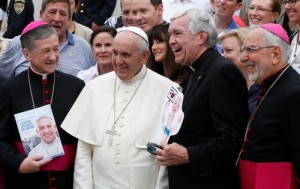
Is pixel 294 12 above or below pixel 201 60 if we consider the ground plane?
above

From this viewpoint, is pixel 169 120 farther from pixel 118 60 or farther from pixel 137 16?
pixel 137 16

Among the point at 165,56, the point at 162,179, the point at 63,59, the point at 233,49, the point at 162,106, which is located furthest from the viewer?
the point at 63,59

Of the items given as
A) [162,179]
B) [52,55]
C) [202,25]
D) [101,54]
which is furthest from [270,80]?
[101,54]

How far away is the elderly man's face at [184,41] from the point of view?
480 centimetres

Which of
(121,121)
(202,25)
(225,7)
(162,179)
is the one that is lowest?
(162,179)

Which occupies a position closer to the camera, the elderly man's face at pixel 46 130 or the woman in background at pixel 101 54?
the elderly man's face at pixel 46 130

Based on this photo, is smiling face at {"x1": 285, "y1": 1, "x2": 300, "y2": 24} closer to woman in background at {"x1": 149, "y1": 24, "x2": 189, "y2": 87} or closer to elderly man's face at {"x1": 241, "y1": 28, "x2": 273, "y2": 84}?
woman in background at {"x1": 149, "y1": 24, "x2": 189, "y2": 87}

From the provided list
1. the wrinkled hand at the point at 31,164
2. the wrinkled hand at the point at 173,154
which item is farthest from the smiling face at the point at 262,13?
the wrinkled hand at the point at 31,164

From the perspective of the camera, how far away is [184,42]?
4.82 metres

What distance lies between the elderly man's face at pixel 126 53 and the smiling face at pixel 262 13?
79.8 inches

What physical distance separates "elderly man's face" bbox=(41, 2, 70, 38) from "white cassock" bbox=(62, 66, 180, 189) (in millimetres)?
1526

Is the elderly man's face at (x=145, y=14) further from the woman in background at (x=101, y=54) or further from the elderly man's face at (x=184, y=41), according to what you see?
A: the elderly man's face at (x=184, y=41)

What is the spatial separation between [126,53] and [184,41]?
0.51 m

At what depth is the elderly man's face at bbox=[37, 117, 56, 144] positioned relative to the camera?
17.1 feet
